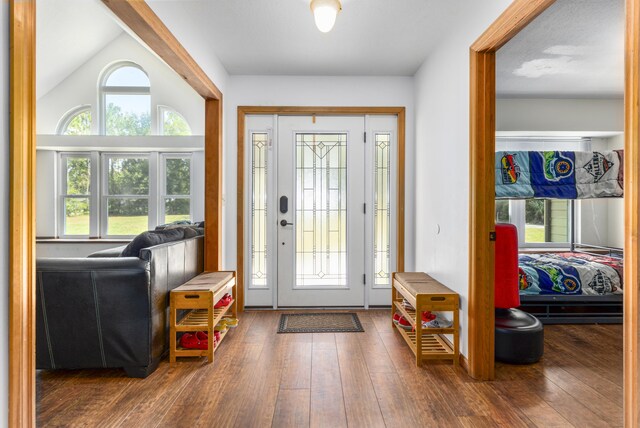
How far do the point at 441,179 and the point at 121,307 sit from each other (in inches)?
98.7

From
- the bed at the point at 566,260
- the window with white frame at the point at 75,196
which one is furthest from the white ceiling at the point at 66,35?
the bed at the point at 566,260

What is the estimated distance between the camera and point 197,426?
1823 millimetres

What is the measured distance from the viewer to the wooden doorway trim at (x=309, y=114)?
3.78 meters

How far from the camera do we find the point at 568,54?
3.30 metres

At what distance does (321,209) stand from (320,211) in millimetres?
24

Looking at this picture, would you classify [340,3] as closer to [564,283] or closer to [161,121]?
[564,283]

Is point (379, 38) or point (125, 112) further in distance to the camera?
point (125, 112)

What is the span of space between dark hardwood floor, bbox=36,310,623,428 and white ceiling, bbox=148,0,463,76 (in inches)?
88.7

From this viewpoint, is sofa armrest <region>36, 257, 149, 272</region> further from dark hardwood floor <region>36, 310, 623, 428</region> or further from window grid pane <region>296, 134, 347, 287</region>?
window grid pane <region>296, 134, 347, 287</region>

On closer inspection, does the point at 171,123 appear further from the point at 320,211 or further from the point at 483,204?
the point at 483,204

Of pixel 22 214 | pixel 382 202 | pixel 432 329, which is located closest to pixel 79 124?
pixel 382 202

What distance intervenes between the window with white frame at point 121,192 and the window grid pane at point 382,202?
2.82m

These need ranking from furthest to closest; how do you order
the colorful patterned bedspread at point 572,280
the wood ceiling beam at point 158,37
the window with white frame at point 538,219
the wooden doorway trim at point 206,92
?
the window with white frame at point 538,219 → the colorful patterned bedspread at point 572,280 → the wooden doorway trim at point 206,92 → the wood ceiling beam at point 158,37

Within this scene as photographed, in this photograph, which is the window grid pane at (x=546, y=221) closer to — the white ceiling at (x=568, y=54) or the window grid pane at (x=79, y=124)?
the white ceiling at (x=568, y=54)
